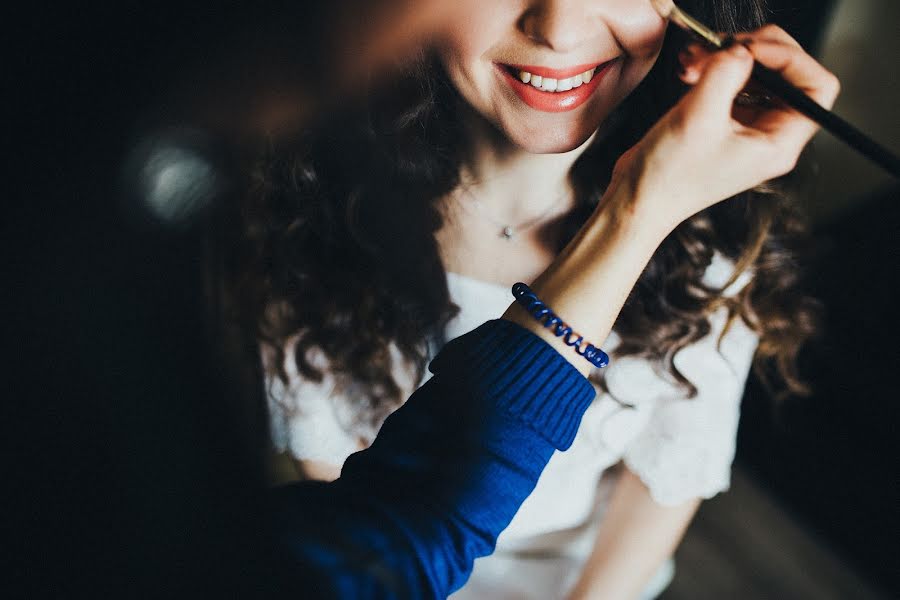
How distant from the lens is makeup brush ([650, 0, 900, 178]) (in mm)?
367

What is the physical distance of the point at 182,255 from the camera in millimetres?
385

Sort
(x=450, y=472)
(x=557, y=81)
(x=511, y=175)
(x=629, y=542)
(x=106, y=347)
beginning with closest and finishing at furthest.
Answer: (x=106, y=347) < (x=450, y=472) < (x=557, y=81) < (x=511, y=175) < (x=629, y=542)

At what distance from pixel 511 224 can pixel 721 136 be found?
346 millimetres

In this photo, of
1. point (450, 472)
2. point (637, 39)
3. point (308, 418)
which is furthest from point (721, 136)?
point (308, 418)

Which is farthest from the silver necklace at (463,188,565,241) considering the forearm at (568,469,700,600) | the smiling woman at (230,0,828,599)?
the forearm at (568,469,700,600)

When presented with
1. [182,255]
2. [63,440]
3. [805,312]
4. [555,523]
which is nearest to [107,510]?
[63,440]

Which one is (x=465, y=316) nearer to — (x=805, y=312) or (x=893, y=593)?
Answer: (x=805, y=312)

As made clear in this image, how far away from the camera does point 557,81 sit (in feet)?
1.68

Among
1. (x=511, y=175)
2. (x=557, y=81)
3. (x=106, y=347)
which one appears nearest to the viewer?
(x=106, y=347)

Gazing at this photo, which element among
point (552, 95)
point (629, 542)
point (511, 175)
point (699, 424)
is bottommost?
point (629, 542)

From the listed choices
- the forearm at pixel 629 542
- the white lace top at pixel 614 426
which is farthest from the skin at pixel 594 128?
the forearm at pixel 629 542

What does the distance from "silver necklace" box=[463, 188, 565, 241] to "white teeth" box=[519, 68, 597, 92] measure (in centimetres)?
18

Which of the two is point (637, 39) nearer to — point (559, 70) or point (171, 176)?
point (559, 70)

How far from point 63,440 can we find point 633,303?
51 centimetres
